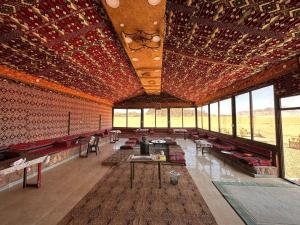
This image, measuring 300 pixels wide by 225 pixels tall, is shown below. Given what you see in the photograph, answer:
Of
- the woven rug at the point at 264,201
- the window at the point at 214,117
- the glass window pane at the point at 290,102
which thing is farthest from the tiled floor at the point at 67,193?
the window at the point at 214,117

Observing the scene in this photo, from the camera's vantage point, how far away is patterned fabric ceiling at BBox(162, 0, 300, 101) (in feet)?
7.72

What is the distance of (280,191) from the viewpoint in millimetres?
3736

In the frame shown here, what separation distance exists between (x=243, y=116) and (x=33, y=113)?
7969 millimetres

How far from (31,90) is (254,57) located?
682 centimetres

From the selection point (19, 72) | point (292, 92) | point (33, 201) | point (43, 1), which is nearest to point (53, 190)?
point (33, 201)

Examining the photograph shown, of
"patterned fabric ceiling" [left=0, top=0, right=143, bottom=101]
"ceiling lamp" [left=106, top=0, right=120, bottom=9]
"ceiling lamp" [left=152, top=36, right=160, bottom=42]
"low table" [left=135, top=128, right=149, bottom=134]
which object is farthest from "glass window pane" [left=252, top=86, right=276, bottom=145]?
"low table" [left=135, top=128, right=149, bottom=134]

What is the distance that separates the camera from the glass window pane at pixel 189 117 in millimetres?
13930

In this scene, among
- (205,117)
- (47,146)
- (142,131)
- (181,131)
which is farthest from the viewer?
(142,131)

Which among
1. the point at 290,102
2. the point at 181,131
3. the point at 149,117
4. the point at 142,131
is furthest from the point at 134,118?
the point at 290,102

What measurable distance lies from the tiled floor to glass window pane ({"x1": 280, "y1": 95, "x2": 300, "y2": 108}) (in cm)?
213

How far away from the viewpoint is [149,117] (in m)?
14.2

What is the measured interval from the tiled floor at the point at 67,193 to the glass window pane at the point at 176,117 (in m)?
8.05

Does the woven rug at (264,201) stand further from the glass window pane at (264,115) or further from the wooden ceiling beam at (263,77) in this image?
the wooden ceiling beam at (263,77)

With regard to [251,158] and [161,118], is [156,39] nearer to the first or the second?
[251,158]
